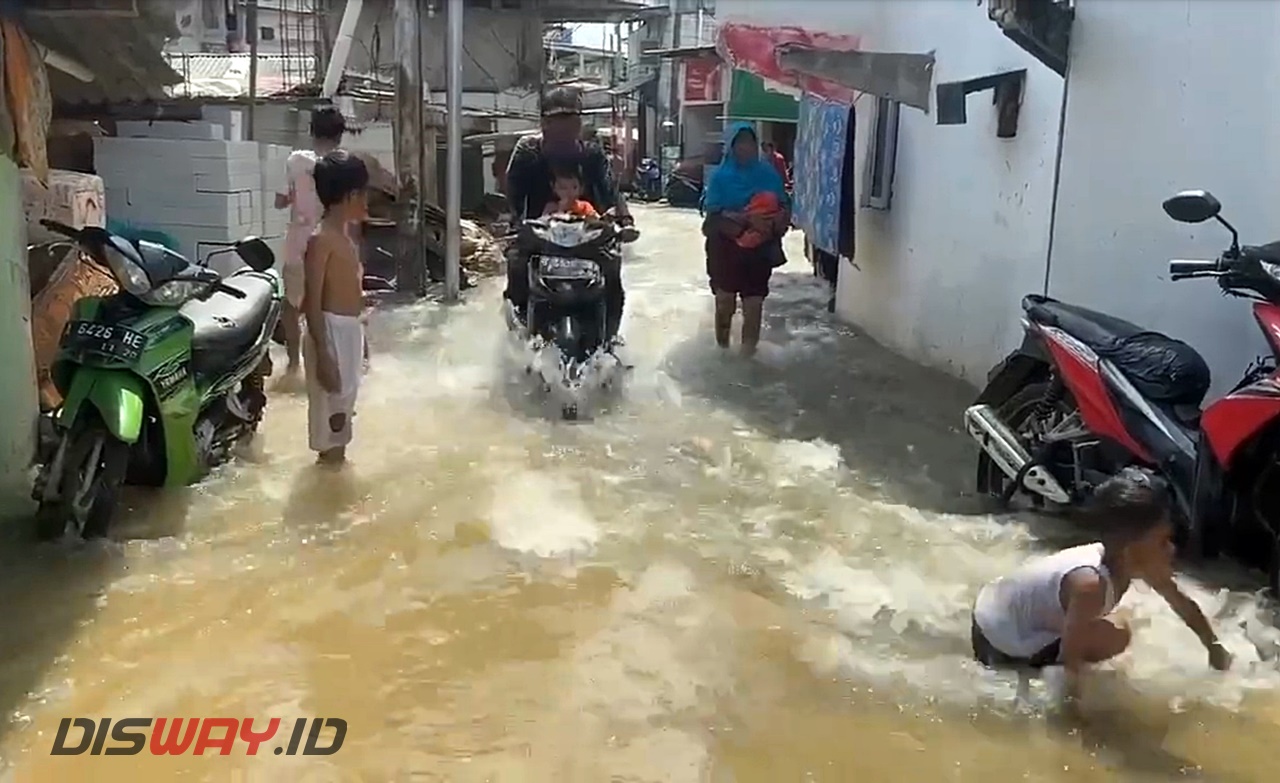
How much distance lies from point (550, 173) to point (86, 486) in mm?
3928

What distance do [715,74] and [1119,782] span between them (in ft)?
97.4

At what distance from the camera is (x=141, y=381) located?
15.9ft

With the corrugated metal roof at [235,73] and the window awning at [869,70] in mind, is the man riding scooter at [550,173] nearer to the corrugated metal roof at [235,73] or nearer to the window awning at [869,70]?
the window awning at [869,70]

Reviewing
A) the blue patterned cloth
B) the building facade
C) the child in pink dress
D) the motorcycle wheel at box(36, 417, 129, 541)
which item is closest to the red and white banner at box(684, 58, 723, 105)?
the blue patterned cloth

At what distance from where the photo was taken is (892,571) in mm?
4707

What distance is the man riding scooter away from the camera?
25.0 ft

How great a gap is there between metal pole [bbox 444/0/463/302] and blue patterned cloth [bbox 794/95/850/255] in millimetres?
3069

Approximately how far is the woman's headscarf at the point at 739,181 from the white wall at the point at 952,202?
109 centimetres

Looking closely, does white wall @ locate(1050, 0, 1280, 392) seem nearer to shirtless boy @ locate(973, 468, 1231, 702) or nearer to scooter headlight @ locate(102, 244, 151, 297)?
shirtless boy @ locate(973, 468, 1231, 702)

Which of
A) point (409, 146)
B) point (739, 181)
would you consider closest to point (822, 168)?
point (739, 181)

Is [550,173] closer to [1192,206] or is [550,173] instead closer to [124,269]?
[124,269]

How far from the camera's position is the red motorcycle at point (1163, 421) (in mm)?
4324

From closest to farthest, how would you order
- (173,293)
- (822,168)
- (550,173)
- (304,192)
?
1. (173,293)
2. (304,192)
3. (550,173)
4. (822,168)

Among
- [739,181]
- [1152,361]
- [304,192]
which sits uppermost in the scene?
[739,181]
